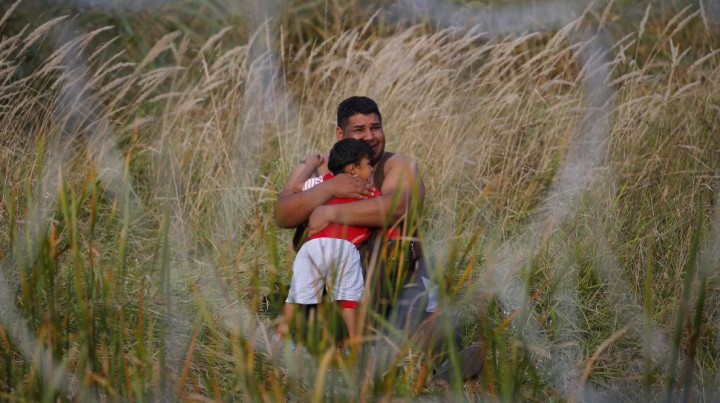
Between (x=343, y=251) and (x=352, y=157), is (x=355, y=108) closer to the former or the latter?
(x=352, y=157)

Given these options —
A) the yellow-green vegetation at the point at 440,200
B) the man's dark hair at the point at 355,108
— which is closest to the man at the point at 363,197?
the man's dark hair at the point at 355,108

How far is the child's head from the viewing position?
2.87 meters

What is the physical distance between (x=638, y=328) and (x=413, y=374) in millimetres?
1029

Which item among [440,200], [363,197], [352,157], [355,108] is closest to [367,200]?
[363,197]

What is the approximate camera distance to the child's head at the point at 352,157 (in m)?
2.87

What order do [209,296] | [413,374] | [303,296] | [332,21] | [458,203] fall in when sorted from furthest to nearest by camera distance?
[332,21], [458,203], [209,296], [303,296], [413,374]

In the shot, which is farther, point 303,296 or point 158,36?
point 158,36

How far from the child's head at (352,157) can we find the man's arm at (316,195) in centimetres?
3

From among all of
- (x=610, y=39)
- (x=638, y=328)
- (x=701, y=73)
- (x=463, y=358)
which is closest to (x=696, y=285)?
(x=638, y=328)

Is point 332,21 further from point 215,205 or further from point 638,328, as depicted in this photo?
point 638,328

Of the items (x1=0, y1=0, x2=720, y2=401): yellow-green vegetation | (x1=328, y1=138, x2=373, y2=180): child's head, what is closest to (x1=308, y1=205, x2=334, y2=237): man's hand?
(x1=328, y1=138, x2=373, y2=180): child's head

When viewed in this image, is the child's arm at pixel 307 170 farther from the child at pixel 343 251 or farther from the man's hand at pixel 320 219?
the man's hand at pixel 320 219

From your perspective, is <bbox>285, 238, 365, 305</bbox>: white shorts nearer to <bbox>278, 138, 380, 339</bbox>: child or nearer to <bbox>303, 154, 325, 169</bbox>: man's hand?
<bbox>278, 138, 380, 339</bbox>: child

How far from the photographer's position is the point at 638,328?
10.4 feet
